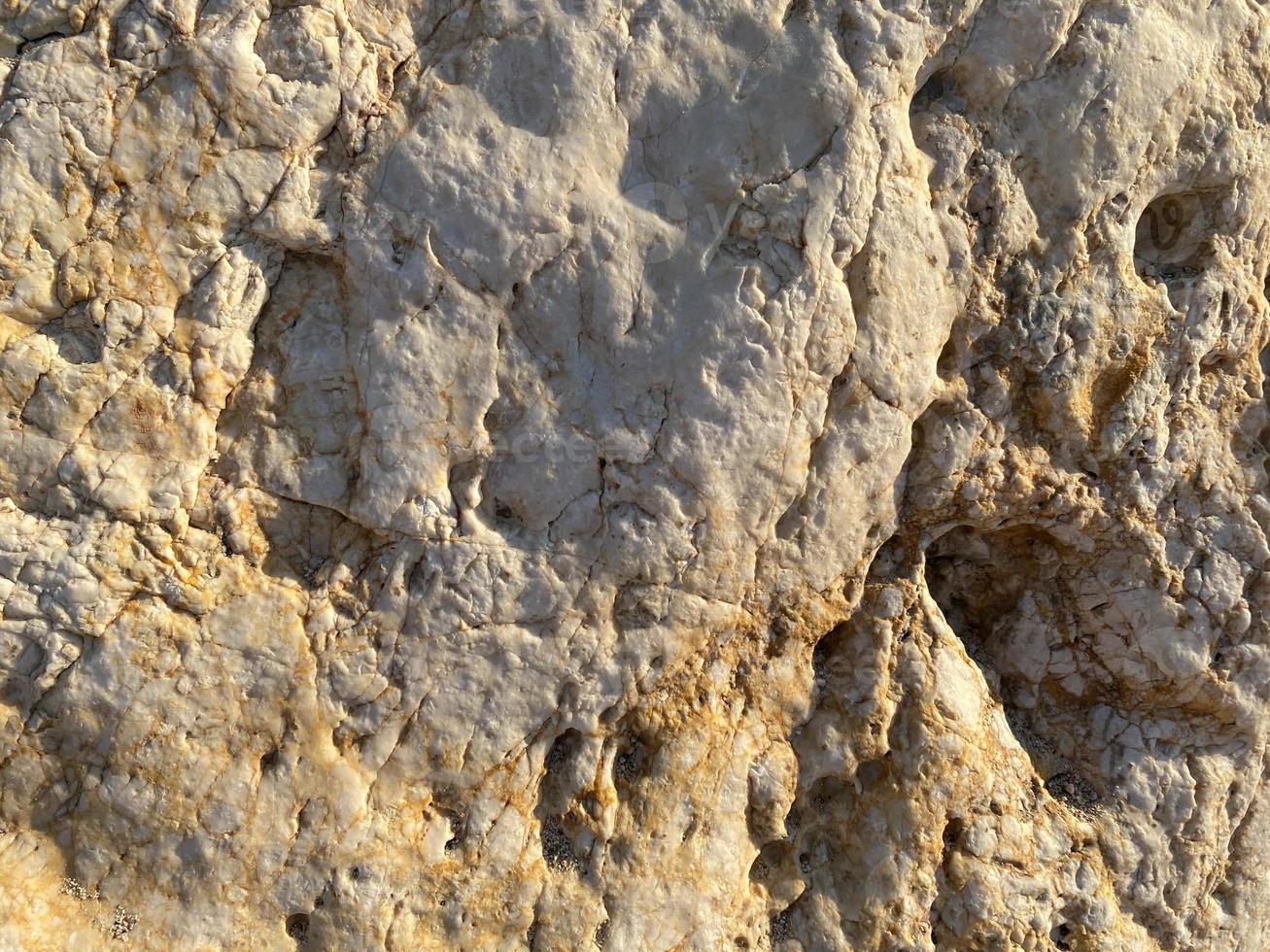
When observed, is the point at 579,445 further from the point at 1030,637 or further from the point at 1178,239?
the point at 1178,239

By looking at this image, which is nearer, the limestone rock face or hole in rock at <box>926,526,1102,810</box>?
the limestone rock face

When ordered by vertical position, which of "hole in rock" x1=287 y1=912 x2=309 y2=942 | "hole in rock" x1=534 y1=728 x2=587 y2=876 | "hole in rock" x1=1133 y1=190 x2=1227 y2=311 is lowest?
"hole in rock" x1=287 y1=912 x2=309 y2=942

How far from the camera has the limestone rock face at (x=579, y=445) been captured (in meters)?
3.25

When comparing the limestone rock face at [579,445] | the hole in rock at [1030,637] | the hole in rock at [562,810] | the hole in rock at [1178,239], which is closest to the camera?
the limestone rock face at [579,445]

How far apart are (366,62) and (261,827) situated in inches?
112

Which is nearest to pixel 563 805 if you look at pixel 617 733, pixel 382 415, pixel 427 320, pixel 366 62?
pixel 617 733

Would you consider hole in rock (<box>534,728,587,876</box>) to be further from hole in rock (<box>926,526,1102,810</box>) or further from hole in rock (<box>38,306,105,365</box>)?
hole in rock (<box>38,306,105,365</box>)

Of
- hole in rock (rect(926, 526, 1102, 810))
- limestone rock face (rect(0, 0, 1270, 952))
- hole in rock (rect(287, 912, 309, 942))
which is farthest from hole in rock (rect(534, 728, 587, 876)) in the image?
hole in rock (rect(926, 526, 1102, 810))

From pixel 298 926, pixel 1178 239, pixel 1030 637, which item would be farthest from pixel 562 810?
pixel 1178 239

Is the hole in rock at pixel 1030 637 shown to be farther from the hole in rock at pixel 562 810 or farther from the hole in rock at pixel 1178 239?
the hole in rock at pixel 562 810

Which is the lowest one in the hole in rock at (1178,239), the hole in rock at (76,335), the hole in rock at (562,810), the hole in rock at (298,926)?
the hole in rock at (298,926)

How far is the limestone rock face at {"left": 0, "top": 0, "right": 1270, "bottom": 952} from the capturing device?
3250mm

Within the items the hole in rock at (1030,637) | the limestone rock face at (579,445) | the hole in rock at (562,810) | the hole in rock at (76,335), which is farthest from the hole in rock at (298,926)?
the hole in rock at (1030,637)

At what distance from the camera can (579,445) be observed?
3.57m
